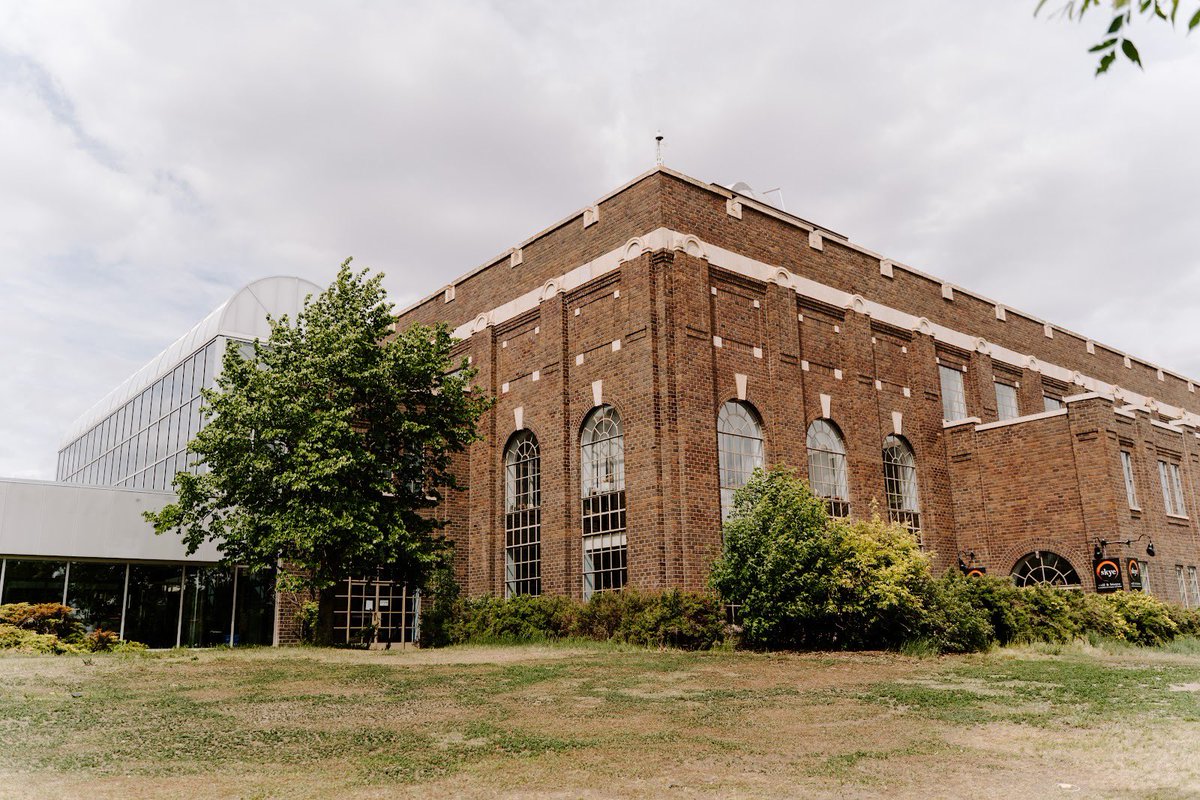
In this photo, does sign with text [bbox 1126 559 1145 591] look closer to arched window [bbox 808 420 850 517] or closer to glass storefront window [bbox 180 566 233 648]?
arched window [bbox 808 420 850 517]

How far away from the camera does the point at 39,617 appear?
70.2 feet

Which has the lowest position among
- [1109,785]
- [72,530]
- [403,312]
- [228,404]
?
[1109,785]

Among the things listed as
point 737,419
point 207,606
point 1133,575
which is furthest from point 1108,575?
point 207,606

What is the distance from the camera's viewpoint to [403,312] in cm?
3519

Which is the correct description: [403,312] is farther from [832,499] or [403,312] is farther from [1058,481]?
[1058,481]

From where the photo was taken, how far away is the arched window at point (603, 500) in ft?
78.4

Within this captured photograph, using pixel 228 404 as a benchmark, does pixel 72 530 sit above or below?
below

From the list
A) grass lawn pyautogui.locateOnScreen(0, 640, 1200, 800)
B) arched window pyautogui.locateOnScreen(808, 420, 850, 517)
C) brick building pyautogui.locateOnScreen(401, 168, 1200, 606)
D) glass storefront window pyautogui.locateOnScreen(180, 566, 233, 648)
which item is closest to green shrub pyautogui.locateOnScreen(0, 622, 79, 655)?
grass lawn pyautogui.locateOnScreen(0, 640, 1200, 800)

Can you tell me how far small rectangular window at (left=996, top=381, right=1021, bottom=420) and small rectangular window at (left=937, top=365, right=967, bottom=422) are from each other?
2120 mm

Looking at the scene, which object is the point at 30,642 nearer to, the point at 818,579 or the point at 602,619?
the point at 602,619

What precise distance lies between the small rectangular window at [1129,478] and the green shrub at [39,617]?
27.5m

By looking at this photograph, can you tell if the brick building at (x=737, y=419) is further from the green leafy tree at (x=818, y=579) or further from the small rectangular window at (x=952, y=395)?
the green leafy tree at (x=818, y=579)

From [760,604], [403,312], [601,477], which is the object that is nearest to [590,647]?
[760,604]

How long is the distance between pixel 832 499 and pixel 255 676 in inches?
663
